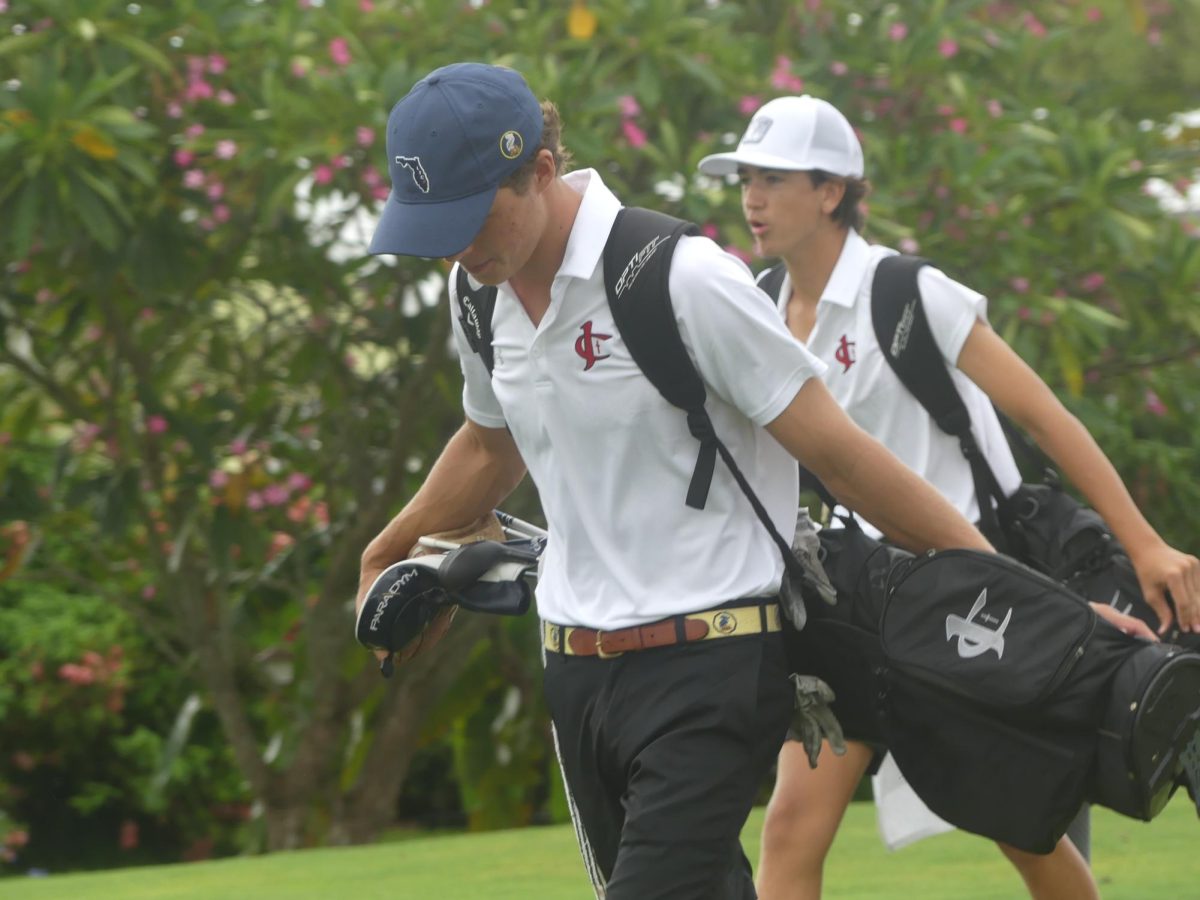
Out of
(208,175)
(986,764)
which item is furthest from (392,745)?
(986,764)

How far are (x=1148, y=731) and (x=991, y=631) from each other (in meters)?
0.28

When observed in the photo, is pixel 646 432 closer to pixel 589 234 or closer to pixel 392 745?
→ pixel 589 234

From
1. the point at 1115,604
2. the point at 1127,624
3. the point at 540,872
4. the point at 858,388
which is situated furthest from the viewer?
the point at 540,872

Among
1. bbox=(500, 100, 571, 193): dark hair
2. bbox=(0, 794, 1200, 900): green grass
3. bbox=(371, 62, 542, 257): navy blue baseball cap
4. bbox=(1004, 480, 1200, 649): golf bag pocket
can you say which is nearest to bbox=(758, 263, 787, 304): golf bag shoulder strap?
bbox=(1004, 480, 1200, 649): golf bag pocket

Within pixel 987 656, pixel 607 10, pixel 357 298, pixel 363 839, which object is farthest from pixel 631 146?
pixel 987 656

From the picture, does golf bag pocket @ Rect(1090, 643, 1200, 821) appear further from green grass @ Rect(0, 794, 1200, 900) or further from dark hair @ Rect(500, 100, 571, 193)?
green grass @ Rect(0, 794, 1200, 900)

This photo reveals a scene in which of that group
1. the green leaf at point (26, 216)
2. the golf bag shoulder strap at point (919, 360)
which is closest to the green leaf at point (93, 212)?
the green leaf at point (26, 216)

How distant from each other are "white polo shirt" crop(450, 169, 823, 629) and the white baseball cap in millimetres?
1398

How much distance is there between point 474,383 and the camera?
3.60 m

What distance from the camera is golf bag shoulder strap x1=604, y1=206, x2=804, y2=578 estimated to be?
9.98ft

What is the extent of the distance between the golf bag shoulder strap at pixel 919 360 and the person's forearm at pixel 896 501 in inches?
45.8

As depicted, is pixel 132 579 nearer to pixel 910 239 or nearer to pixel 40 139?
pixel 40 139

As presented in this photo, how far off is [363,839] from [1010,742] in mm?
7454

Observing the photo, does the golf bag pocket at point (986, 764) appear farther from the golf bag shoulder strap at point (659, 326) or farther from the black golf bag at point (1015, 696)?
the golf bag shoulder strap at point (659, 326)
